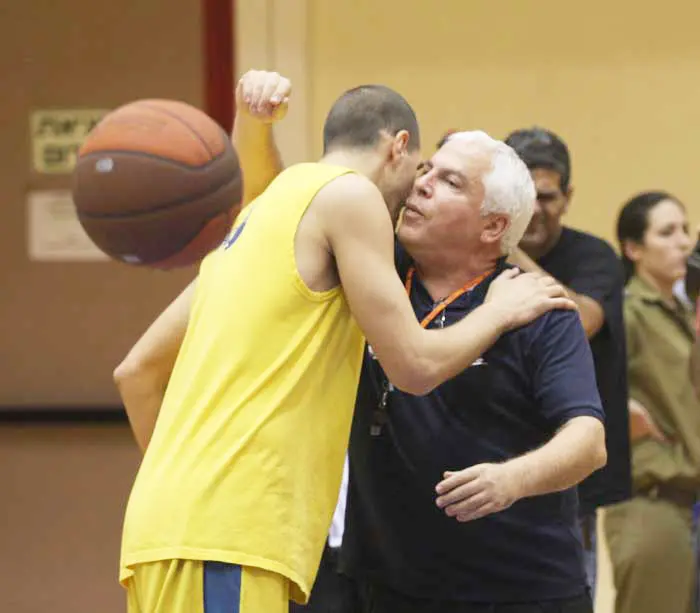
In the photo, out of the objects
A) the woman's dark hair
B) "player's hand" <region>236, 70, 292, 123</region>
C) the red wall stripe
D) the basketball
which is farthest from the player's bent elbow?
the red wall stripe

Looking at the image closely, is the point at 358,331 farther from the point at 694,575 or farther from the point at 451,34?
the point at 451,34

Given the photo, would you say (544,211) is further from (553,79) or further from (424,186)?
(553,79)

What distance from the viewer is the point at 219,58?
17.8 ft

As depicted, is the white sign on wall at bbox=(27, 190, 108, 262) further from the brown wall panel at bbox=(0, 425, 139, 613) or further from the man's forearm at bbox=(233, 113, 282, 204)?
the man's forearm at bbox=(233, 113, 282, 204)

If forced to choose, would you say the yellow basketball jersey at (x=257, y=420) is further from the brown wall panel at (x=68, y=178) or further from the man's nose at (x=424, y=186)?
the brown wall panel at (x=68, y=178)

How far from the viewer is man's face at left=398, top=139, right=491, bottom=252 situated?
110 inches

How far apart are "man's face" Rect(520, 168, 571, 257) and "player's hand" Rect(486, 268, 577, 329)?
1105mm

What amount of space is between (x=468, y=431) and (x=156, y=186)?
2.59 feet

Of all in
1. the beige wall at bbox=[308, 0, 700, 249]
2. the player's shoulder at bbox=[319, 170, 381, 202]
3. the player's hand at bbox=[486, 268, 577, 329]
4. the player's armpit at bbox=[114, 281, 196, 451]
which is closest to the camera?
the player's shoulder at bbox=[319, 170, 381, 202]

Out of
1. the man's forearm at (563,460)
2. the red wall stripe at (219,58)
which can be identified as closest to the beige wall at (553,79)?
the red wall stripe at (219,58)

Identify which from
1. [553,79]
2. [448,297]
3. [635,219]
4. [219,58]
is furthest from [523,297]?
[219,58]

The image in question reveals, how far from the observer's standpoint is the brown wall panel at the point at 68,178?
5.53 meters

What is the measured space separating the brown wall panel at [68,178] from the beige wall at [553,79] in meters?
0.64

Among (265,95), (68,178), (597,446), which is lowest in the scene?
(68,178)
